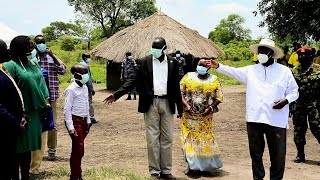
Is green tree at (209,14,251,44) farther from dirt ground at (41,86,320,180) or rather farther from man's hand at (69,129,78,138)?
man's hand at (69,129,78,138)

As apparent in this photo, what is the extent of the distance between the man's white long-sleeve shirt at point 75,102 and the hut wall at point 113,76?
16072 mm

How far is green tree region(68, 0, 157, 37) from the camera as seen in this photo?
4881 centimetres

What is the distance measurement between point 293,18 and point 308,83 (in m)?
10.9

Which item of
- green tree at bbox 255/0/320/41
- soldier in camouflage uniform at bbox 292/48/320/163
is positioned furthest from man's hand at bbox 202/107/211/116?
green tree at bbox 255/0/320/41

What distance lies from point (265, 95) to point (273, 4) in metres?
13.8

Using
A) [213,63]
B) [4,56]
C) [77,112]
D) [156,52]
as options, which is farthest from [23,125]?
[213,63]

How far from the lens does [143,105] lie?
6.21m

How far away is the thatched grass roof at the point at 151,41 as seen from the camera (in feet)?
66.1

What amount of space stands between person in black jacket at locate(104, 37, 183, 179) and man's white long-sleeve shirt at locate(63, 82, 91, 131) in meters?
0.46

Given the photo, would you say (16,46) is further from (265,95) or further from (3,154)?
(265,95)

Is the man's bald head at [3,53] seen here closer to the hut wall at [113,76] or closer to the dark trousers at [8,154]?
the dark trousers at [8,154]

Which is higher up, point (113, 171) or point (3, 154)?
point (3, 154)

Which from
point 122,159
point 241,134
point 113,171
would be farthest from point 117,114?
point 113,171

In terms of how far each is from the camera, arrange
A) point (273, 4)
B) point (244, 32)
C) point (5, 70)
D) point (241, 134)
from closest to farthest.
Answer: point (5, 70), point (241, 134), point (273, 4), point (244, 32)
